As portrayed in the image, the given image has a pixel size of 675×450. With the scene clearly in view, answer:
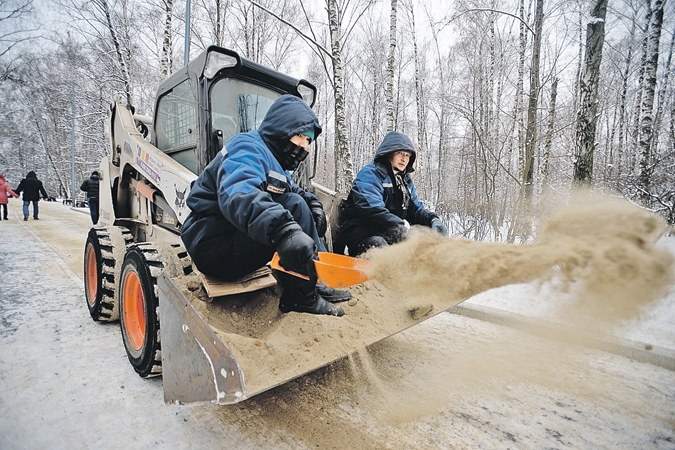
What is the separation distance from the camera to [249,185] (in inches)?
76.3

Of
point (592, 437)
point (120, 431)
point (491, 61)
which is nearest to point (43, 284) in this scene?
point (120, 431)

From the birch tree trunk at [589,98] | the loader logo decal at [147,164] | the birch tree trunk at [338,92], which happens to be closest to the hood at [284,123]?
the loader logo decal at [147,164]

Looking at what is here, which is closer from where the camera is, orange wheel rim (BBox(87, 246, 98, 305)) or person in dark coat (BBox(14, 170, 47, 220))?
orange wheel rim (BBox(87, 246, 98, 305))

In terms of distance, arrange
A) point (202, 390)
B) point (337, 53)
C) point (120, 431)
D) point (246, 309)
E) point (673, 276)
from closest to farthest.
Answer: point (673, 276) < point (202, 390) < point (120, 431) < point (246, 309) < point (337, 53)

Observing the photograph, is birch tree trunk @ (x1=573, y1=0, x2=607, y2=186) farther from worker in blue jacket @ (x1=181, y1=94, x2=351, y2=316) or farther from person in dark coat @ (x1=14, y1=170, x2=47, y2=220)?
person in dark coat @ (x1=14, y1=170, x2=47, y2=220)

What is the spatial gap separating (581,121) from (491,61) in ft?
38.9

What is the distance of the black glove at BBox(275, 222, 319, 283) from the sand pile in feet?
1.35

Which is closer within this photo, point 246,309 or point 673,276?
point 673,276

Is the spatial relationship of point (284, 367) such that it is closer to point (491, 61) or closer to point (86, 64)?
point (491, 61)

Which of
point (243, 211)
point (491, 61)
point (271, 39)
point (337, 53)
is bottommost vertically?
point (243, 211)

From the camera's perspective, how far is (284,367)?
1.91 metres

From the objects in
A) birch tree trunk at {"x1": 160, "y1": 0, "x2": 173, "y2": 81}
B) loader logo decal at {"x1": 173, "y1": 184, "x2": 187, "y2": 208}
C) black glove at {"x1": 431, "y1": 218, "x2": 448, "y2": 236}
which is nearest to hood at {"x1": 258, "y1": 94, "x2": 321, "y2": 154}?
loader logo decal at {"x1": 173, "y1": 184, "x2": 187, "y2": 208}

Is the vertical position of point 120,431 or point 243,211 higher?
point 243,211

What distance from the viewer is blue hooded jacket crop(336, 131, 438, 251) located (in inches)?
131
